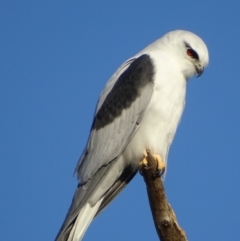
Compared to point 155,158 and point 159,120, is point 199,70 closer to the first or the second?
point 159,120

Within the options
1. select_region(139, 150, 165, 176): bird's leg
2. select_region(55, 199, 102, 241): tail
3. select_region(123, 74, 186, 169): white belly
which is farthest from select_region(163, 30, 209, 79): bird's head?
select_region(55, 199, 102, 241): tail

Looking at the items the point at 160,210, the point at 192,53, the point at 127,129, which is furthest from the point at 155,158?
the point at 192,53

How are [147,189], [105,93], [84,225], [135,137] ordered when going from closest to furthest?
[147,189], [84,225], [135,137], [105,93]

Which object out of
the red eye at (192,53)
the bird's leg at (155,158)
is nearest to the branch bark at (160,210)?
the bird's leg at (155,158)

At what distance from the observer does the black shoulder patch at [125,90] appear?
20.0ft

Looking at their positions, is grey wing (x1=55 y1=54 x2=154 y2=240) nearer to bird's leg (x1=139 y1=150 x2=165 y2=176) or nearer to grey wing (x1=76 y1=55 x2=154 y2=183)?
grey wing (x1=76 y1=55 x2=154 y2=183)

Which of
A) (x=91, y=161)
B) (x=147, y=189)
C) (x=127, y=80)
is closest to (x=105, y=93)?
(x=127, y=80)

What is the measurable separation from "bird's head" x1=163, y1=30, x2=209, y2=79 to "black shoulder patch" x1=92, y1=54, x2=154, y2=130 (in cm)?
44

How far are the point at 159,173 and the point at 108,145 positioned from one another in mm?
973

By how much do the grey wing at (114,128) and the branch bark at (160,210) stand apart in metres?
0.67

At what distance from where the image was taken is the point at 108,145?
6.10 meters

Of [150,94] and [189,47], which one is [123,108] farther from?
[189,47]

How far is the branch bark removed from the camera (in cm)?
474

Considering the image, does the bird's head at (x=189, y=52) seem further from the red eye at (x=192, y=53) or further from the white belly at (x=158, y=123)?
the white belly at (x=158, y=123)
